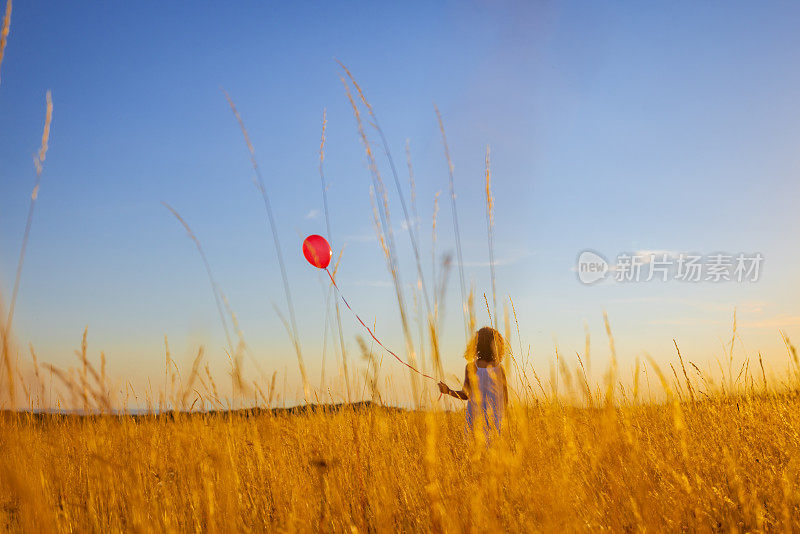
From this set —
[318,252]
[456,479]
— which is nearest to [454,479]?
[456,479]

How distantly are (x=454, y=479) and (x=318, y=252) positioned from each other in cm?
169

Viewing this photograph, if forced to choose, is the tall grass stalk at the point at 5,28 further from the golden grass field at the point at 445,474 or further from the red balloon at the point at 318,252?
the red balloon at the point at 318,252

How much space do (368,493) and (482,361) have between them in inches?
84.0

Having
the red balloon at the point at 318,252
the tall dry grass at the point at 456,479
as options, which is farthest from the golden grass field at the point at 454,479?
the red balloon at the point at 318,252

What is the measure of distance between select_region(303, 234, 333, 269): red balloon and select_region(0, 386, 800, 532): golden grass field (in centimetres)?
89

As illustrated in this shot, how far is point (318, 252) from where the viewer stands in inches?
121

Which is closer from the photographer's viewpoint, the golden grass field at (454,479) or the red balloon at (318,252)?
the golden grass field at (454,479)

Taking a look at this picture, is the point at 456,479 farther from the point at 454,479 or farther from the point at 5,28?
the point at 5,28

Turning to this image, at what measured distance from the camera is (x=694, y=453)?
7.66 feet

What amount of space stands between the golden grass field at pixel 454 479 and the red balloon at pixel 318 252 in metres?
0.89

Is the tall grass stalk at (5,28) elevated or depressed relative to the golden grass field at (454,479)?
elevated

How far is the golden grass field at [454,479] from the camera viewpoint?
148cm

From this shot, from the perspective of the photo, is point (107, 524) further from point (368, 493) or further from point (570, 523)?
point (570, 523)

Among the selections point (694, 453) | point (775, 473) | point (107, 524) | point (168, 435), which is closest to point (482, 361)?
point (694, 453)
